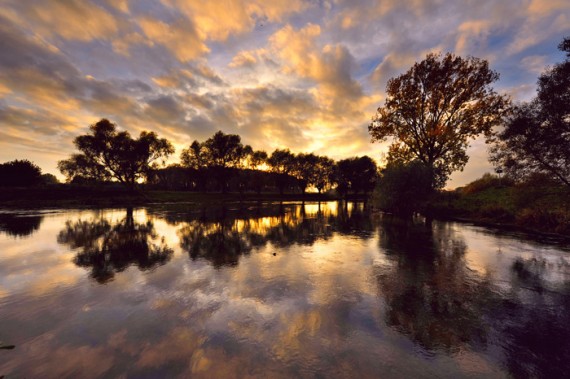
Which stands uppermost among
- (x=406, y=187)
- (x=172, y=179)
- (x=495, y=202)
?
(x=172, y=179)

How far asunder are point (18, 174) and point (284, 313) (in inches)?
2948

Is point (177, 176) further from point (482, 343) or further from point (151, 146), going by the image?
point (482, 343)

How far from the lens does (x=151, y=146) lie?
6209 cm

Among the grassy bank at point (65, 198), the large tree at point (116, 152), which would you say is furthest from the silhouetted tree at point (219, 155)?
the grassy bank at point (65, 198)

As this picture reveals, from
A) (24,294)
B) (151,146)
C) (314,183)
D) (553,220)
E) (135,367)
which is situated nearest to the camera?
(135,367)

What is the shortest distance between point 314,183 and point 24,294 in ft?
341

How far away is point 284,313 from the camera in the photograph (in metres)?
5.37

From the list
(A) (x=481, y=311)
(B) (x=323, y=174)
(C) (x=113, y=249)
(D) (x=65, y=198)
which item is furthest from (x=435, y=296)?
(B) (x=323, y=174)

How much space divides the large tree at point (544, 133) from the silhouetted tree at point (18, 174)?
7997cm

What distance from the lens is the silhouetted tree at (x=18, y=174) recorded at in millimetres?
52500

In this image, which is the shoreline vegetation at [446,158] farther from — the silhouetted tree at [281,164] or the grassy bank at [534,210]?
the silhouetted tree at [281,164]

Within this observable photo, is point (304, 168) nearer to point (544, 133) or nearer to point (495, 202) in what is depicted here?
point (495, 202)

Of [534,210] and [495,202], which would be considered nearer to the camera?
[534,210]

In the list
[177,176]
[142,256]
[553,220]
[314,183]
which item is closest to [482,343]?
[142,256]
